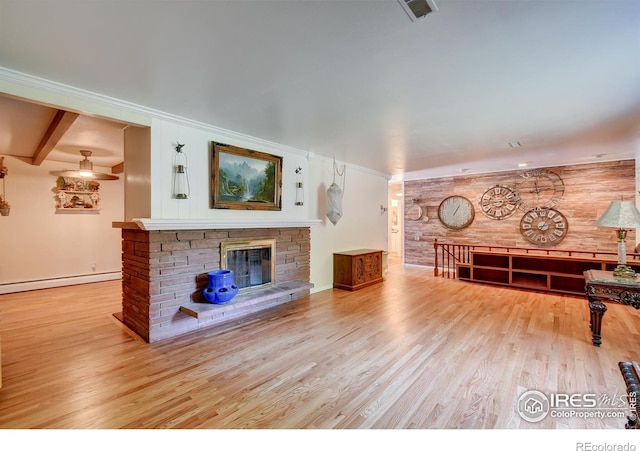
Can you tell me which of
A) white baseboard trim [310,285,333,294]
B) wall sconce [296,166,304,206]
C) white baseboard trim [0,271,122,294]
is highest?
wall sconce [296,166,304,206]

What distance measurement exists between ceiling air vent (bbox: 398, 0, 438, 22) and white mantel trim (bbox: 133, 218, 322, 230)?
9.24 feet

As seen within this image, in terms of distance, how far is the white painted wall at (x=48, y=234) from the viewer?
17.6 ft

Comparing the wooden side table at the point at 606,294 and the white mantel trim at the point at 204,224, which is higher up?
the white mantel trim at the point at 204,224

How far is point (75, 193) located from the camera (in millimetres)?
6020

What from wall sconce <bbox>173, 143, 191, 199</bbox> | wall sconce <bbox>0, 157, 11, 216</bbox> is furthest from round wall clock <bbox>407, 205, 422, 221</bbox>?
wall sconce <bbox>0, 157, 11, 216</bbox>

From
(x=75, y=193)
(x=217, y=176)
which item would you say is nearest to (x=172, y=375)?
(x=217, y=176)

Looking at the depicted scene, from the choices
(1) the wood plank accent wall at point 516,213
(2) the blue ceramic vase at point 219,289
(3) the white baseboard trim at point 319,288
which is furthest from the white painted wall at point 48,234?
(1) the wood plank accent wall at point 516,213

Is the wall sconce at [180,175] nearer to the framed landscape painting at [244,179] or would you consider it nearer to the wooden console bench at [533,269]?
the framed landscape painting at [244,179]

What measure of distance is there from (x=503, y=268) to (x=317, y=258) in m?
3.72

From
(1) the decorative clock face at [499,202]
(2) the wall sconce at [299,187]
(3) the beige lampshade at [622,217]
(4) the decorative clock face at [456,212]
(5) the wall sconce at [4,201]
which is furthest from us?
(4) the decorative clock face at [456,212]

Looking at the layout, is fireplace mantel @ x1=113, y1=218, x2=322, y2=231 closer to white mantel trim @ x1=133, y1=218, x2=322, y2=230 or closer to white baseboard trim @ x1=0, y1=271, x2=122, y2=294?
white mantel trim @ x1=133, y1=218, x2=322, y2=230

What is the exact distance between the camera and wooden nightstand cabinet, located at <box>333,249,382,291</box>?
543cm

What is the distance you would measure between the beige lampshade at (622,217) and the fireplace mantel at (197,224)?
3.87m
